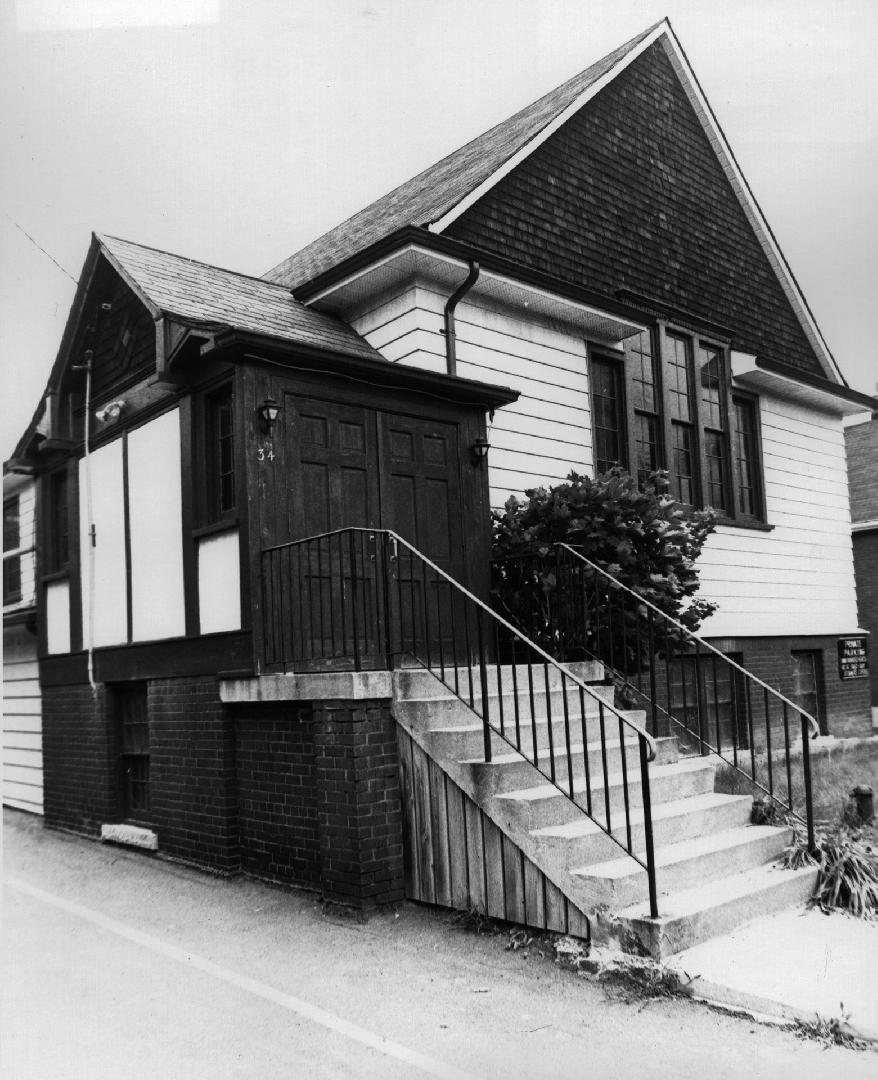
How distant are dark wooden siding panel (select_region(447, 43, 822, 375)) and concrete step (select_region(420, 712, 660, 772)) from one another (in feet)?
16.1

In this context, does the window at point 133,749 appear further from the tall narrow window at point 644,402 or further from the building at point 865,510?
the building at point 865,510

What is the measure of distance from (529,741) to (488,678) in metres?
0.80


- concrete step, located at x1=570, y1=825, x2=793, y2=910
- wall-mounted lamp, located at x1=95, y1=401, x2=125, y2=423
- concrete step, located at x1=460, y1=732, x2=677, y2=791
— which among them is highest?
wall-mounted lamp, located at x1=95, y1=401, x2=125, y2=423

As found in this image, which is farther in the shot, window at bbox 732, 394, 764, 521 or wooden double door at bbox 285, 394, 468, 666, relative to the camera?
window at bbox 732, 394, 764, 521

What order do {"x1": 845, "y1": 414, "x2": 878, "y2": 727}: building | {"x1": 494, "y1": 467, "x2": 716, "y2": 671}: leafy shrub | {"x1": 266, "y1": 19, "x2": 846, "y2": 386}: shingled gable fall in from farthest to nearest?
{"x1": 845, "y1": 414, "x2": 878, "y2": 727}: building → {"x1": 266, "y1": 19, "x2": 846, "y2": 386}: shingled gable → {"x1": 494, "y1": 467, "x2": 716, "y2": 671}: leafy shrub

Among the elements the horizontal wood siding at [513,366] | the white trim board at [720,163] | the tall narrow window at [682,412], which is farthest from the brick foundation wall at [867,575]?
the horizontal wood siding at [513,366]

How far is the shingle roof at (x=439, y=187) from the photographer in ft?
31.8

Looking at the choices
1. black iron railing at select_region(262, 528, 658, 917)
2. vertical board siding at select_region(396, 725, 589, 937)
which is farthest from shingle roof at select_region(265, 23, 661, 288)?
vertical board siding at select_region(396, 725, 589, 937)

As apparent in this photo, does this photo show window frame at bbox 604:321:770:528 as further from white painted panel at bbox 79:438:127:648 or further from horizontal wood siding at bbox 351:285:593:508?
white painted panel at bbox 79:438:127:648

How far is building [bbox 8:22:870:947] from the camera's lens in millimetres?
6254

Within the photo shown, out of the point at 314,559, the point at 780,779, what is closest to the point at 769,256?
the point at 780,779

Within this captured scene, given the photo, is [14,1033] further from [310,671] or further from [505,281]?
[505,281]

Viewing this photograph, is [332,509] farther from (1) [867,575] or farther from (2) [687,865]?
(1) [867,575]

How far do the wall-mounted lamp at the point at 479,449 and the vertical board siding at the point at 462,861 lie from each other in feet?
9.82
